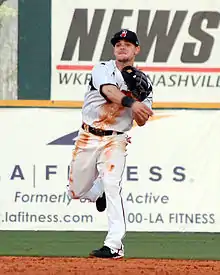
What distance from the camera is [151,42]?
11.1 meters

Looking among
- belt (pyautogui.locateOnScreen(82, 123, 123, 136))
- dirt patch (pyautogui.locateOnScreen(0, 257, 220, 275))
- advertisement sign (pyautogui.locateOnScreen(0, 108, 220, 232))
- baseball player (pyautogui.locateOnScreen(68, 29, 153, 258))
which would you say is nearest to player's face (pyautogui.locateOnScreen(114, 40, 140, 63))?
baseball player (pyautogui.locateOnScreen(68, 29, 153, 258))

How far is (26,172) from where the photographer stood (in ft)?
35.8

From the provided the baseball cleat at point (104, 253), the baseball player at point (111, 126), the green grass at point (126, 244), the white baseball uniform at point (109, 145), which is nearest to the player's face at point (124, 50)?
the baseball player at point (111, 126)

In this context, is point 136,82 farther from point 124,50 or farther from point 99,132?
point 99,132

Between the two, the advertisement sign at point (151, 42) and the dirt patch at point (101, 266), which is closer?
the dirt patch at point (101, 266)

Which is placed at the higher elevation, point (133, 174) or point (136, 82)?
point (136, 82)

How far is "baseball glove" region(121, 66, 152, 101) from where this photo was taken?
24.5 ft

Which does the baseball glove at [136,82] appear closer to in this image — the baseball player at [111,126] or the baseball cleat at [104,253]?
the baseball player at [111,126]

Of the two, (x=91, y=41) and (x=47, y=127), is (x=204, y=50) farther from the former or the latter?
(x=47, y=127)

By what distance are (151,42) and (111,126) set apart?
12.1ft

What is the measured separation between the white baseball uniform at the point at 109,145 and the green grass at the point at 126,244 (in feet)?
4.05

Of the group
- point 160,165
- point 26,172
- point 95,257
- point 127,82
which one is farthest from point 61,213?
point 127,82

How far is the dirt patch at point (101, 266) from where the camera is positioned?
7.14 metres

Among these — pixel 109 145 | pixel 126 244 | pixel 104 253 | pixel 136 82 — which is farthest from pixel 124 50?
pixel 126 244
